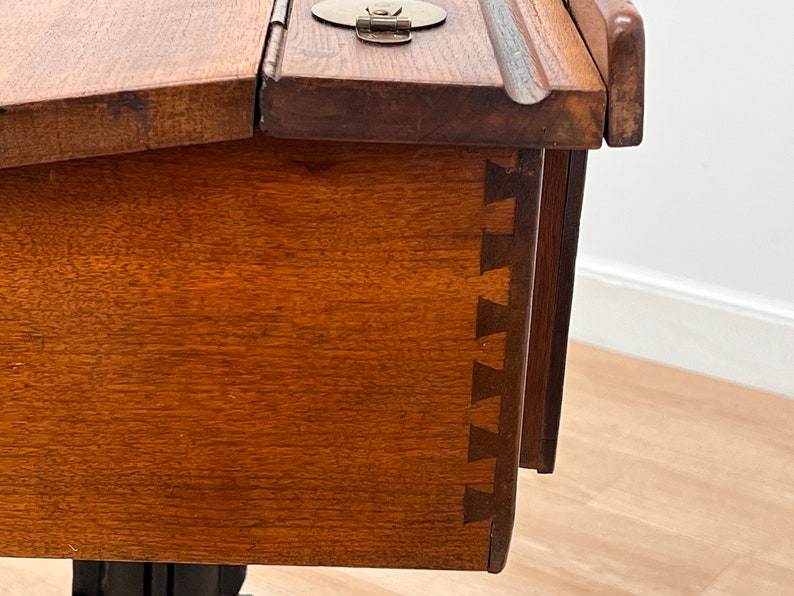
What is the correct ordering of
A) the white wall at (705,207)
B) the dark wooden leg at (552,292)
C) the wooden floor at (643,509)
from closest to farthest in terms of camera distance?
1. the dark wooden leg at (552,292)
2. the wooden floor at (643,509)
3. the white wall at (705,207)

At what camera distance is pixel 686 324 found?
87.5 inches

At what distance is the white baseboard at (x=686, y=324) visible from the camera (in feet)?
7.02

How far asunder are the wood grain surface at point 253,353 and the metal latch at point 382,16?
0.27 feet

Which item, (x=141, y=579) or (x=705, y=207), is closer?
(x=141, y=579)

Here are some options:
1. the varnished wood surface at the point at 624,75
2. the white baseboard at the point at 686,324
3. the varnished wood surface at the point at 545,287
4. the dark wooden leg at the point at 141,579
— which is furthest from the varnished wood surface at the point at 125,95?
the white baseboard at the point at 686,324

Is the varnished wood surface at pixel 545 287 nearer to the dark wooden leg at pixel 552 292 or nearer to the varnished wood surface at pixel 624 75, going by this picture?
the dark wooden leg at pixel 552 292

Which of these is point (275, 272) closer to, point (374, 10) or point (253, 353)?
point (253, 353)

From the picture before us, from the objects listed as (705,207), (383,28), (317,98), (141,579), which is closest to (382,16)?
(383,28)

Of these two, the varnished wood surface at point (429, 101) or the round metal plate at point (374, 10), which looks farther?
the round metal plate at point (374, 10)

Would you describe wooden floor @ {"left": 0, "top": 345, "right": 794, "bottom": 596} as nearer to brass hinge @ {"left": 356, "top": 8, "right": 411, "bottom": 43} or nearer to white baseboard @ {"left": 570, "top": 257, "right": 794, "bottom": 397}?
white baseboard @ {"left": 570, "top": 257, "right": 794, "bottom": 397}

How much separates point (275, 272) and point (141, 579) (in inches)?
16.5

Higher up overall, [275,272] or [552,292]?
[275,272]

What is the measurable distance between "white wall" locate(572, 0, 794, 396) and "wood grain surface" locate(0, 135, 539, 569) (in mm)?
1476

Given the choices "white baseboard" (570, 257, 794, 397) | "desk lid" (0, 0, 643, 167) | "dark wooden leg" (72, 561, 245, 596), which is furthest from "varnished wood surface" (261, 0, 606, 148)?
"white baseboard" (570, 257, 794, 397)
